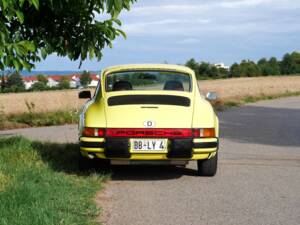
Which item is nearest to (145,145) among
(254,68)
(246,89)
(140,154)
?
(140,154)

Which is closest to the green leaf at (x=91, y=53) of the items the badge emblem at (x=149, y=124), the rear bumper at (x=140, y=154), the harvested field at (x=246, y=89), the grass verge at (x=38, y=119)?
the rear bumper at (x=140, y=154)

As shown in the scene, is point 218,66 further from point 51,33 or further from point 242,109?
point 51,33

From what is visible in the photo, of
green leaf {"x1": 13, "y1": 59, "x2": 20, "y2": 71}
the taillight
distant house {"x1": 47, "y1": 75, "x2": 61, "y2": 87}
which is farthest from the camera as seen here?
distant house {"x1": 47, "y1": 75, "x2": 61, "y2": 87}

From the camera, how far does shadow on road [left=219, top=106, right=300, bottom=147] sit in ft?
41.8

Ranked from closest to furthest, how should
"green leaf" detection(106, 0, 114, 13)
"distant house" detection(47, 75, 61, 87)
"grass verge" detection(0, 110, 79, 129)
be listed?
"green leaf" detection(106, 0, 114, 13) → "grass verge" detection(0, 110, 79, 129) → "distant house" detection(47, 75, 61, 87)

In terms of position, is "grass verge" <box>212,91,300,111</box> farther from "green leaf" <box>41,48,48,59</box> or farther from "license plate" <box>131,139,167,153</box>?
"license plate" <box>131,139,167,153</box>

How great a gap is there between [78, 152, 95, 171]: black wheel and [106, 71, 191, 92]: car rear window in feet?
3.48

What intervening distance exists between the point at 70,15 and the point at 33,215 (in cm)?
354

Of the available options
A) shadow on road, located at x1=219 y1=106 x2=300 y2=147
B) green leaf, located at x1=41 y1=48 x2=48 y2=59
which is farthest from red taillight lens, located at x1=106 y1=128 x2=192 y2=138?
shadow on road, located at x1=219 y1=106 x2=300 y2=147

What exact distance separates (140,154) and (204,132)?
0.84m

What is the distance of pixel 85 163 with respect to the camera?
8148 mm

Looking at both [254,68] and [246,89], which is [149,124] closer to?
[246,89]

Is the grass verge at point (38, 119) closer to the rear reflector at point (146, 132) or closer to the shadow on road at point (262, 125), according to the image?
the shadow on road at point (262, 125)

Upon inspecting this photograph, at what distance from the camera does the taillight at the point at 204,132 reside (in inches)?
297
